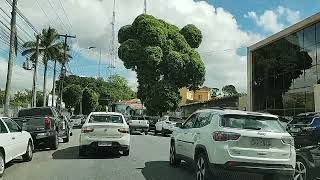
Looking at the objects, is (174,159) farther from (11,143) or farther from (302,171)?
(11,143)

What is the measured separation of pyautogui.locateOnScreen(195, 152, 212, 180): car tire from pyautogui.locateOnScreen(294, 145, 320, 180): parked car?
2086 millimetres

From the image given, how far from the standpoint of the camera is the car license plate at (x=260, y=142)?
10.7 m

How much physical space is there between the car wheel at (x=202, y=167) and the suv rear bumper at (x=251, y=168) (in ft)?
0.89

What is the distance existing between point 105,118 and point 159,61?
1436 inches

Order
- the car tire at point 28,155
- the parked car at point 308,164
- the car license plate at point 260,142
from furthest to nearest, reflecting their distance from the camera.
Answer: the car tire at point 28,155
the parked car at point 308,164
the car license plate at point 260,142

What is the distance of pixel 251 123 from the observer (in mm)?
11172

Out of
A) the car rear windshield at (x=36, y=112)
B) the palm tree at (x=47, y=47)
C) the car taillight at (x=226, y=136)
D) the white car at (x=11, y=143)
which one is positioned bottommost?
the white car at (x=11, y=143)

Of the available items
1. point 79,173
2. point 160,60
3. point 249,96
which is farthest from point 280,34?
point 79,173

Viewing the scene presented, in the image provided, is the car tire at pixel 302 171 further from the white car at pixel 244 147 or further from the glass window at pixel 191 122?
the glass window at pixel 191 122

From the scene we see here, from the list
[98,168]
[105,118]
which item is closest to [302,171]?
[98,168]

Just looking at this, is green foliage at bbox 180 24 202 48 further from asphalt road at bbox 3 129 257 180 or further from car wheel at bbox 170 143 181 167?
car wheel at bbox 170 143 181 167

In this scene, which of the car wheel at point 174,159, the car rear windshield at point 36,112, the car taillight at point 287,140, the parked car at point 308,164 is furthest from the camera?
the car rear windshield at point 36,112

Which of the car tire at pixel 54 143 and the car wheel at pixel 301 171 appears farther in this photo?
the car tire at pixel 54 143

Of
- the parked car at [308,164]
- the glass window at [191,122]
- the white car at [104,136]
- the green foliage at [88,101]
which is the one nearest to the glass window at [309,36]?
the white car at [104,136]
